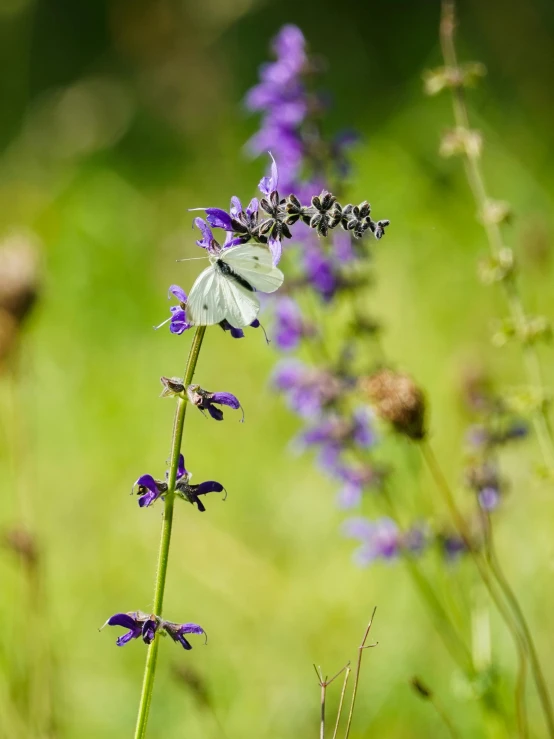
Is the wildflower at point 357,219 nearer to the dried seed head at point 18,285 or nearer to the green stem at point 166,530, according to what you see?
the green stem at point 166,530

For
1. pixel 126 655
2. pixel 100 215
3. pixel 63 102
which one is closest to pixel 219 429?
pixel 126 655

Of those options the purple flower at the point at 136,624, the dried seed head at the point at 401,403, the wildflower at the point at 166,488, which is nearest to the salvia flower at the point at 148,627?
the purple flower at the point at 136,624

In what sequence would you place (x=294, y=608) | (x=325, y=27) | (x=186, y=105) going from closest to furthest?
(x=294, y=608) < (x=186, y=105) < (x=325, y=27)

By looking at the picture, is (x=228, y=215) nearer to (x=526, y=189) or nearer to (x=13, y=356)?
(x=13, y=356)

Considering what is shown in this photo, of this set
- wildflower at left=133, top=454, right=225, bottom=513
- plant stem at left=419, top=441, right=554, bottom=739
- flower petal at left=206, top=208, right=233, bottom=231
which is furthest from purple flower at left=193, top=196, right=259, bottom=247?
plant stem at left=419, top=441, right=554, bottom=739

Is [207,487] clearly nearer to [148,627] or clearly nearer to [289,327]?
[148,627]

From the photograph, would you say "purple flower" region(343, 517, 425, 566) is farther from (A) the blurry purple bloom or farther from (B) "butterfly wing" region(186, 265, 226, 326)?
(B) "butterfly wing" region(186, 265, 226, 326)
